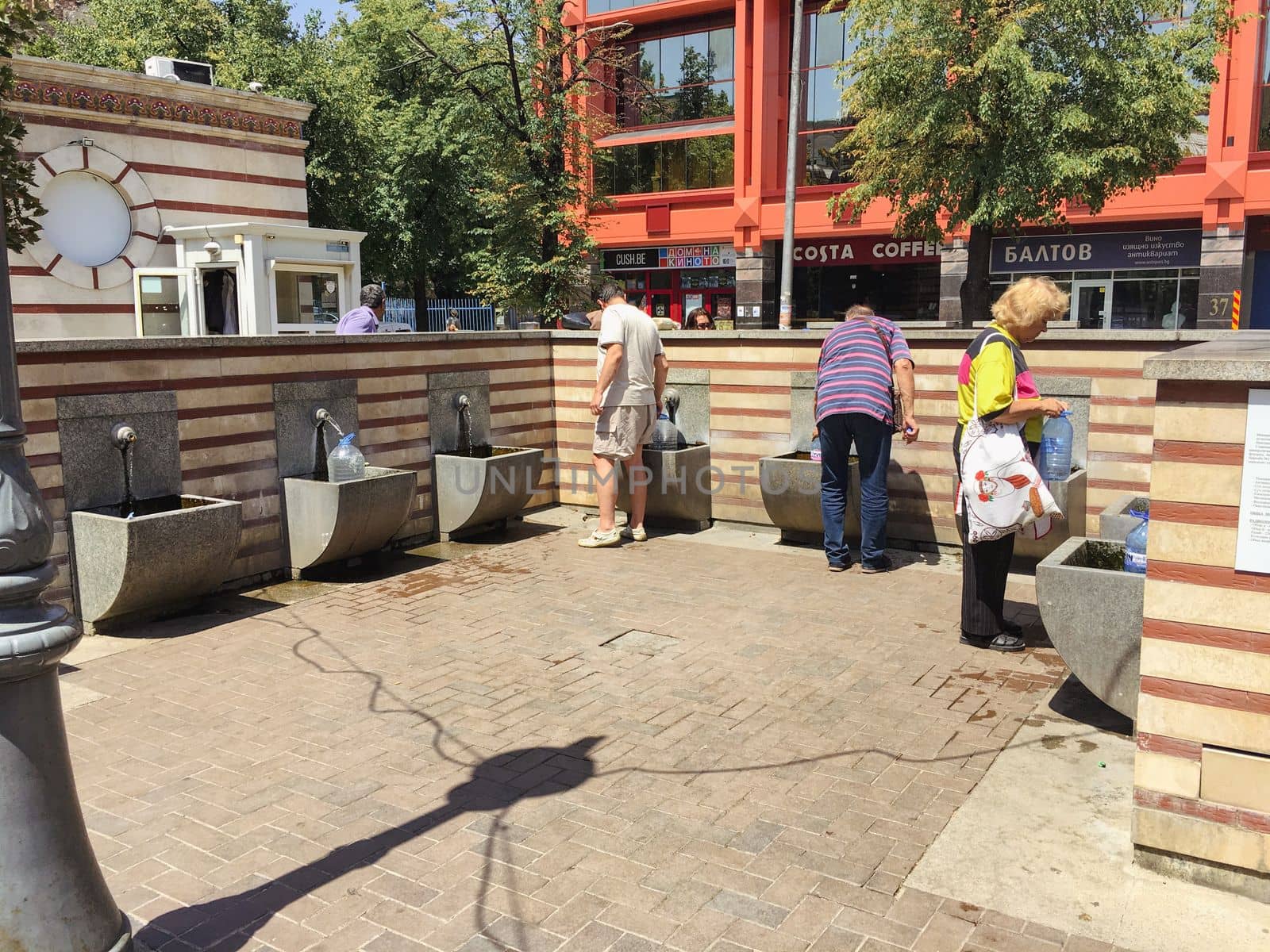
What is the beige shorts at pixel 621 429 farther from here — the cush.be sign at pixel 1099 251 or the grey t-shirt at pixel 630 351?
the cush.be sign at pixel 1099 251

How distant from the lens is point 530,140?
18359 mm

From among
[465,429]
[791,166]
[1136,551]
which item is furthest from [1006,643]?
[791,166]

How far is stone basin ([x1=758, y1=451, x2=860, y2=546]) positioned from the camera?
8633 millimetres

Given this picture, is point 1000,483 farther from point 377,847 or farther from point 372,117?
point 372,117

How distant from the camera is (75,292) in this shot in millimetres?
15039

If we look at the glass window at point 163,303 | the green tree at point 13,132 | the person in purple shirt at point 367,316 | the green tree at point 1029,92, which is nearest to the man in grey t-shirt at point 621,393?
the person in purple shirt at point 367,316

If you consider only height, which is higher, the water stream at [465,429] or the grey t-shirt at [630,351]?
the grey t-shirt at [630,351]

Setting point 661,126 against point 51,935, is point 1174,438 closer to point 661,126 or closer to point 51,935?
point 51,935

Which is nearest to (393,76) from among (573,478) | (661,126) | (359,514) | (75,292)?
(661,126)

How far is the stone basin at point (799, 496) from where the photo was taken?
8.63m

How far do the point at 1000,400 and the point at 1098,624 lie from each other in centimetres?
143

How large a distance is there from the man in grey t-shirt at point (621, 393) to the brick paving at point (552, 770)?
68.2 inches

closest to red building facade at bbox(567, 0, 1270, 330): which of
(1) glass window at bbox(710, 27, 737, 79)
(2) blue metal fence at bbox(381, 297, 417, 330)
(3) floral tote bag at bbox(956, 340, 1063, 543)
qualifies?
(1) glass window at bbox(710, 27, 737, 79)

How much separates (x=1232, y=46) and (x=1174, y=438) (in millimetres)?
24353
